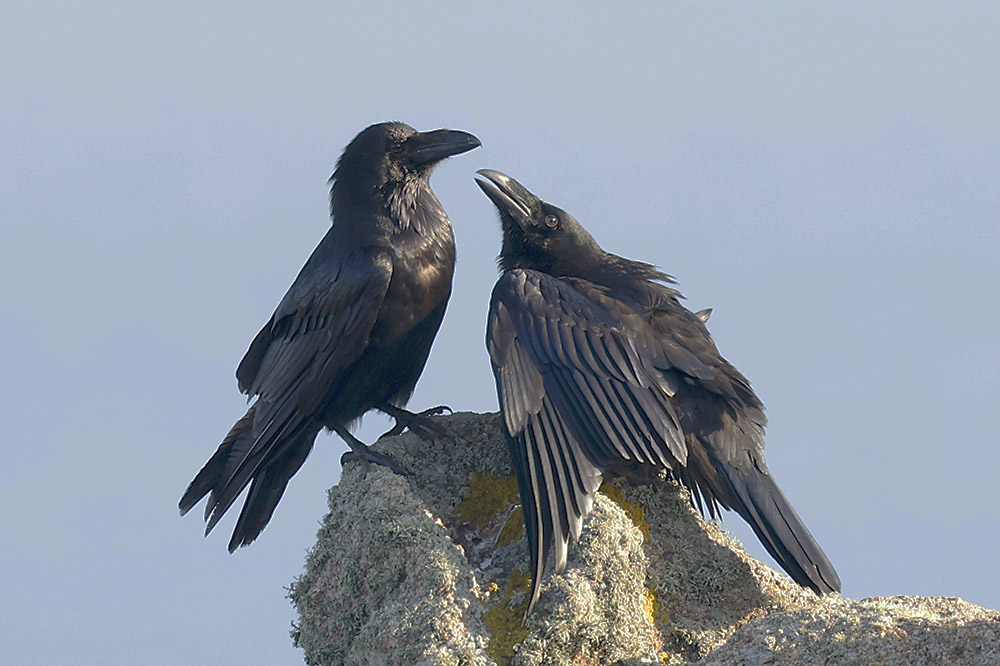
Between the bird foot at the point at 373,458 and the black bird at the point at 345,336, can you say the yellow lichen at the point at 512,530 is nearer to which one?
the bird foot at the point at 373,458

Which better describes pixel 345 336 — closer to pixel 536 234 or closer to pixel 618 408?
pixel 536 234

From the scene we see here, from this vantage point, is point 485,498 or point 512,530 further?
point 485,498

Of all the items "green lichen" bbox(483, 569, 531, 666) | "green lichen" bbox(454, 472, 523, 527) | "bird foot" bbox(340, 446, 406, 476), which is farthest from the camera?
"bird foot" bbox(340, 446, 406, 476)

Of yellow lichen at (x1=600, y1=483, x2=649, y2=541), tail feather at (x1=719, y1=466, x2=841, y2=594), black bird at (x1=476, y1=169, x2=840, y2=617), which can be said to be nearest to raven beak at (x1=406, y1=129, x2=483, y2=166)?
black bird at (x1=476, y1=169, x2=840, y2=617)

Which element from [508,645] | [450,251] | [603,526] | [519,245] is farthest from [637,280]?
[508,645]

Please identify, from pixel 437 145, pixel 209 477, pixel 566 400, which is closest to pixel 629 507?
pixel 566 400

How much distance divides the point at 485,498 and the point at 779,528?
1.35 meters

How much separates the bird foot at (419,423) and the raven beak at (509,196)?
1.15 metres

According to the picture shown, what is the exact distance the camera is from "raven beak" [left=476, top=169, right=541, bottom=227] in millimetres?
6633

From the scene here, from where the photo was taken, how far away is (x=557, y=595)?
463 cm

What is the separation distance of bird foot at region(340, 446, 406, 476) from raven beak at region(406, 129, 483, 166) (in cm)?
196

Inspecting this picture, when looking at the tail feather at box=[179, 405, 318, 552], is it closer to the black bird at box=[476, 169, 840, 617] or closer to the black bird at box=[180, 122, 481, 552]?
the black bird at box=[180, 122, 481, 552]

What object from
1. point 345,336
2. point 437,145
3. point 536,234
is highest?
point 437,145

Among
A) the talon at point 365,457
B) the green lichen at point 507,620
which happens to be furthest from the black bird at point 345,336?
the green lichen at point 507,620
